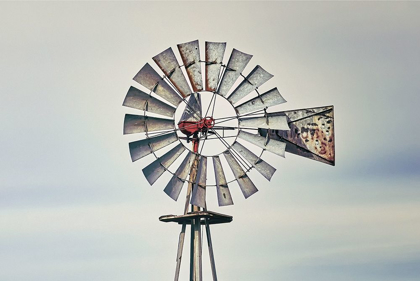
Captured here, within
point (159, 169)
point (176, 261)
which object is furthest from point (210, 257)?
point (159, 169)

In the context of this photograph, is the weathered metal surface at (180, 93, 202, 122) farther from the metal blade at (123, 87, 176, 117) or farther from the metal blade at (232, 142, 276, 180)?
the metal blade at (232, 142, 276, 180)

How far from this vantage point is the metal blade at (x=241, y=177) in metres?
25.6

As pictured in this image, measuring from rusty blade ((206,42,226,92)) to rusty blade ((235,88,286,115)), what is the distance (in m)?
0.93

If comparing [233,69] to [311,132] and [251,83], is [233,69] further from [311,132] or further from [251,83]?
[311,132]

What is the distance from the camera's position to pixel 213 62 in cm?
2591

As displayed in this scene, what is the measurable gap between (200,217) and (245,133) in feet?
8.36

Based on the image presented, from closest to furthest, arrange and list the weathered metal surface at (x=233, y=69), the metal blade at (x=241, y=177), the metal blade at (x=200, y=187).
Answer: the metal blade at (x=200, y=187), the metal blade at (x=241, y=177), the weathered metal surface at (x=233, y=69)

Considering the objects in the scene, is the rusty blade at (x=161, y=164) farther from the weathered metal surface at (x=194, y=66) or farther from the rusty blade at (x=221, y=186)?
the weathered metal surface at (x=194, y=66)

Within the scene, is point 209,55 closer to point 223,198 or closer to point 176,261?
point 223,198

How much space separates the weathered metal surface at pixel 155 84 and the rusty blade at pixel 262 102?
5.45ft

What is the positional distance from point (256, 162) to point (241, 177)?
0.54m

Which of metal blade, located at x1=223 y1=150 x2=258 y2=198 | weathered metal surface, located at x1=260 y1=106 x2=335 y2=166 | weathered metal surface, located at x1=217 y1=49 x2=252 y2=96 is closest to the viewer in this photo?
metal blade, located at x1=223 y1=150 x2=258 y2=198

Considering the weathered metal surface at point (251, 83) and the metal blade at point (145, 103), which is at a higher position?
the weathered metal surface at point (251, 83)

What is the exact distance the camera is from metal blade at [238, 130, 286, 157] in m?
25.8
